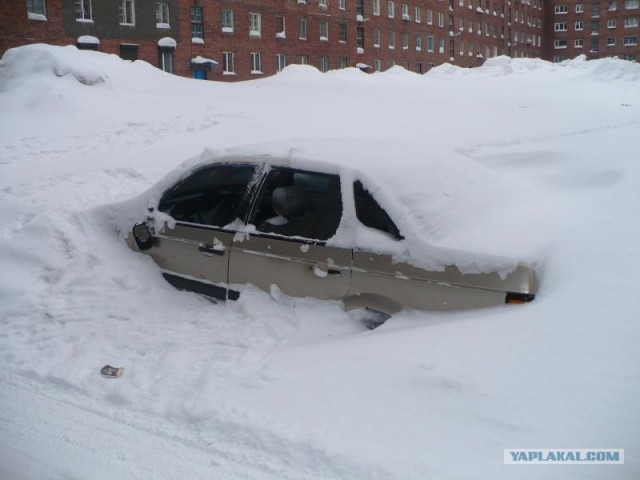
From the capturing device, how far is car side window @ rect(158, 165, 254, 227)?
4.58 metres

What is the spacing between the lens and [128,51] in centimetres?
3219

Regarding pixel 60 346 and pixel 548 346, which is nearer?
pixel 548 346

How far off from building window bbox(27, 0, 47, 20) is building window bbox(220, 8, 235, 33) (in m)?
10.7

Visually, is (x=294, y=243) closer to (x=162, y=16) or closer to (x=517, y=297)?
(x=517, y=297)

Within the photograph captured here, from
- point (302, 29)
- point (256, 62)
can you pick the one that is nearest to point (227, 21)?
point (256, 62)

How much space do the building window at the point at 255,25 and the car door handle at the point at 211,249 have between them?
118ft

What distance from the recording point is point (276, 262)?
4285 mm

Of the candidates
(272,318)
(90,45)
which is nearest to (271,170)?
(272,318)

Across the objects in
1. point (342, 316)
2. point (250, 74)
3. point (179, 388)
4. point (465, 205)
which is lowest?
point (179, 388)

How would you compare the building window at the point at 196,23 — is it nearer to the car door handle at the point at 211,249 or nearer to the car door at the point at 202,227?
the car door at the point at 202,227

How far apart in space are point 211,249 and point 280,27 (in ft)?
126

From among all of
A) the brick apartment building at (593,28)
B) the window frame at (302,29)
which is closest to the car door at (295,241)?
the window frame at (302,29)

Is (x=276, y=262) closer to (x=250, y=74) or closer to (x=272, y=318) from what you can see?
(x=272, y=318)

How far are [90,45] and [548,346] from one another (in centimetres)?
3211
